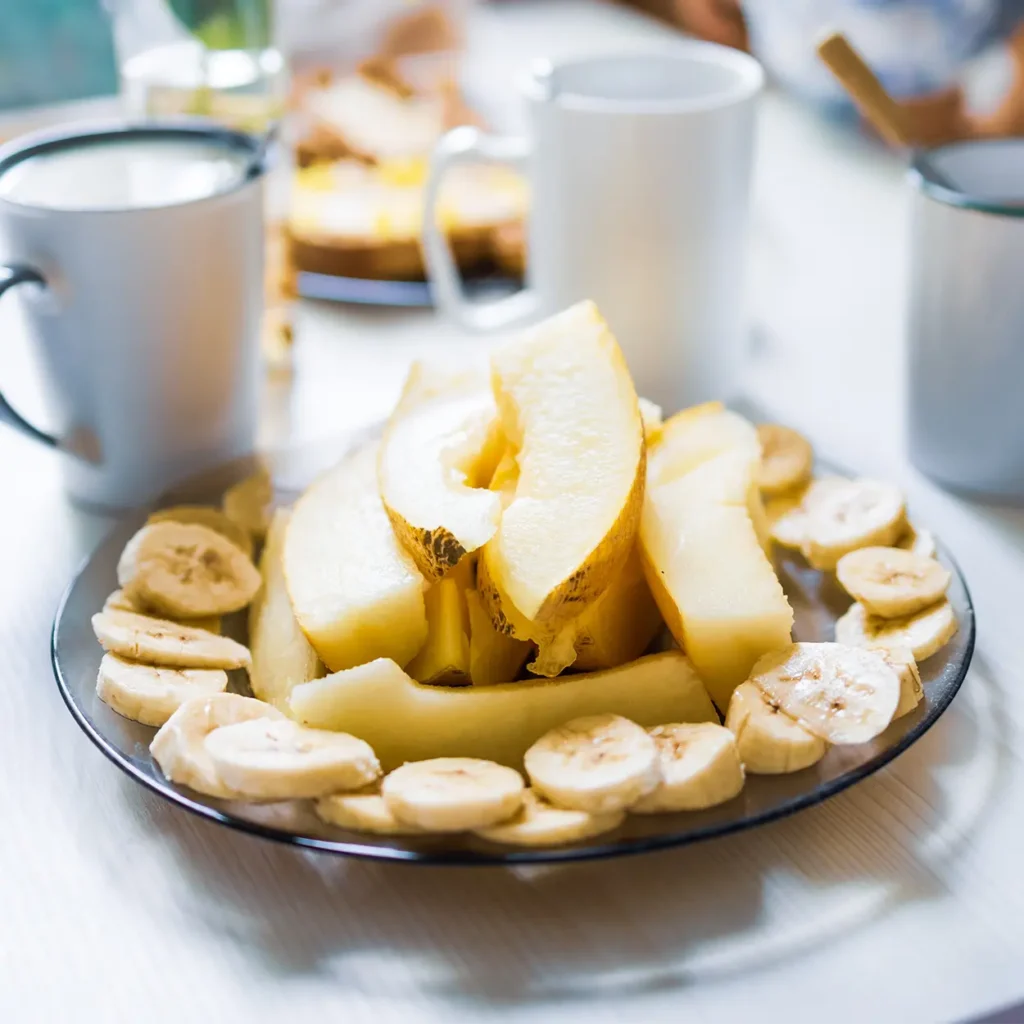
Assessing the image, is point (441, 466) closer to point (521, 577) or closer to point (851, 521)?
point (521, 577)

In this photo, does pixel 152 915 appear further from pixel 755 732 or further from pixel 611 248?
pixel 611 248

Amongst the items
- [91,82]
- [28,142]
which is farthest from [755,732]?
[91,82]

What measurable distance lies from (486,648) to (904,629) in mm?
150

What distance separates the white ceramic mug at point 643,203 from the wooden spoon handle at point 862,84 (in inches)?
2.1

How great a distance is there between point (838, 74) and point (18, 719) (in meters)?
0.48

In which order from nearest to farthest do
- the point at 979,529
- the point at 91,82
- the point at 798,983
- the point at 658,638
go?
the point at 798,983
the point at 658,638
the point at 979,529
the point at 91,82

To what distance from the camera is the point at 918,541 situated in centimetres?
52

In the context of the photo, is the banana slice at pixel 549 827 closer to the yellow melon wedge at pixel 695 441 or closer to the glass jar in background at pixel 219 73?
the yellow melon wedge at pixel 695 441

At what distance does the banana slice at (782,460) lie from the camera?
0.56 m

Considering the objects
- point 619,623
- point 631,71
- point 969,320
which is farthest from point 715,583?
point 631,71

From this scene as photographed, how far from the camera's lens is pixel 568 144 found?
26.4 inches

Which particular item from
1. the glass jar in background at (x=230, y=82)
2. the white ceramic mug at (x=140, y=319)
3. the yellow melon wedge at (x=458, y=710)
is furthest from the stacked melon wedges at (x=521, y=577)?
the glass jar in background at (x=230, y=82)

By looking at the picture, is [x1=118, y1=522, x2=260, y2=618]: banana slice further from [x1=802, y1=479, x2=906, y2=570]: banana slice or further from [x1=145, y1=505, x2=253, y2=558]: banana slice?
[x1=802, y1=479, x2=906, y2=570]: banana slice

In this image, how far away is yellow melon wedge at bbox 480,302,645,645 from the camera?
42 centimetres
